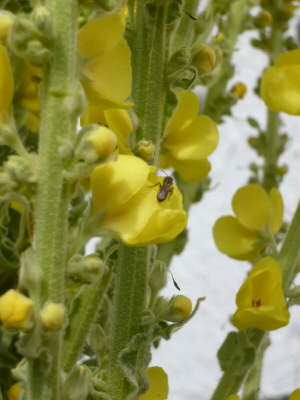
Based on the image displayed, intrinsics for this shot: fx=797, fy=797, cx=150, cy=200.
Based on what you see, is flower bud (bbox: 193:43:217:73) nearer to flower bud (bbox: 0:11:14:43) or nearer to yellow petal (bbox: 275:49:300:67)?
yellow petal (bbox: 275:49:300:67)

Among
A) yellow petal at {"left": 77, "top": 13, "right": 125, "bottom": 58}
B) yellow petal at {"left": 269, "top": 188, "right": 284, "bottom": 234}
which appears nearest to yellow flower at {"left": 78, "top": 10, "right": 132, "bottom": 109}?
yellow petal at {"left": 77, "top": 13, "right": 125, "bottom": 58}

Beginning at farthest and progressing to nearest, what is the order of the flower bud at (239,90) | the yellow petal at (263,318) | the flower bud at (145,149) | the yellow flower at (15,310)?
the flower bud at (239,90)
the yellow petal at (263,318)
the flower bud at (145,149)
the yellow flower at (15,310)

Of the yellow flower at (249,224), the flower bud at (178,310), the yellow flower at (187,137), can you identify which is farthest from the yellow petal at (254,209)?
the flower bud at (178,310)

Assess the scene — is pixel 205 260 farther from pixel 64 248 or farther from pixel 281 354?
pixel 64 248

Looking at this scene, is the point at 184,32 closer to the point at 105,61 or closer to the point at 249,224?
the point at 105,61

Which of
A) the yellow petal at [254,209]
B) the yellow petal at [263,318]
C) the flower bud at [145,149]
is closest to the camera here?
the flower bud at [145,149]

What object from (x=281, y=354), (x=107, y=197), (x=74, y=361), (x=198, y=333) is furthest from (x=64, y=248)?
(x=281, y=354)

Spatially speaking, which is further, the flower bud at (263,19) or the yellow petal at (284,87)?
the flower bud at (263,19)

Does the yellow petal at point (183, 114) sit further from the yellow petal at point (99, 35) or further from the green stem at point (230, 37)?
the green stem at point (230, 37)
